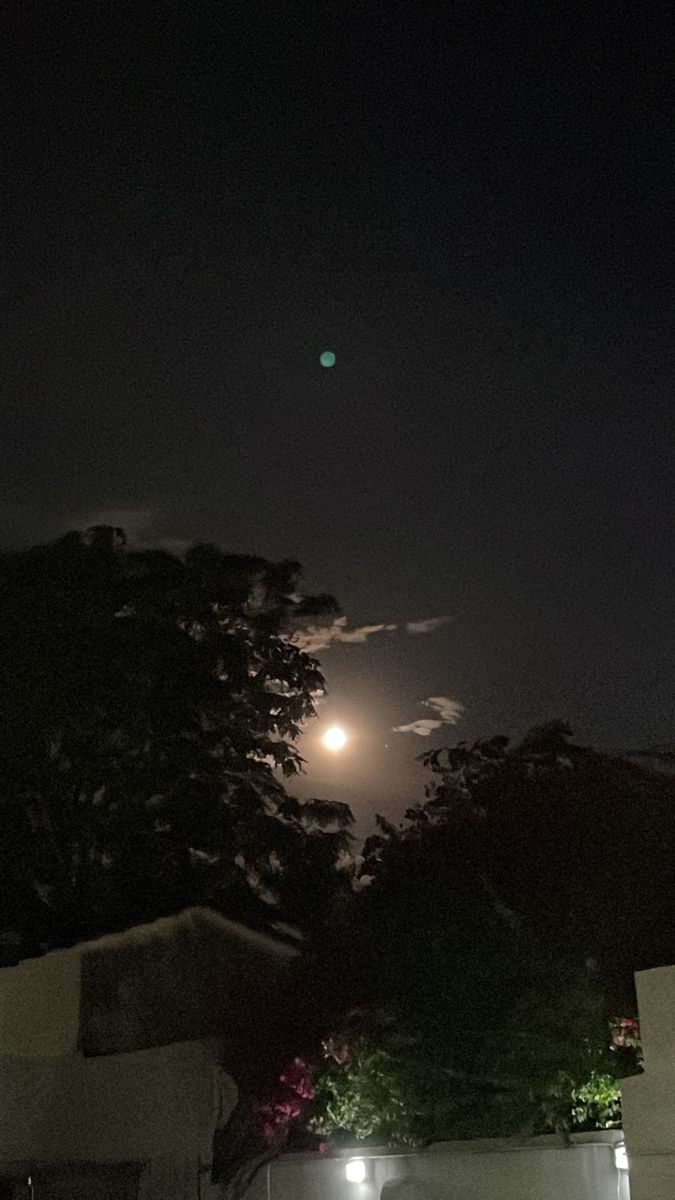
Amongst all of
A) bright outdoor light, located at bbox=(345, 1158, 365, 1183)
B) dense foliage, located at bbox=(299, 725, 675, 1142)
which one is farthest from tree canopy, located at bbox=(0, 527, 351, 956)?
bright outdoor light, located at bbox=(345, 1158, 365, 1183)

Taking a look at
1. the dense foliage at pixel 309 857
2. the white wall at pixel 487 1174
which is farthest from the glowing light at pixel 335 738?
the white wall at pixel 487 1174

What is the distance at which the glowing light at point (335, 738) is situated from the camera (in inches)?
765

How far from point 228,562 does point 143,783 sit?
368 cm

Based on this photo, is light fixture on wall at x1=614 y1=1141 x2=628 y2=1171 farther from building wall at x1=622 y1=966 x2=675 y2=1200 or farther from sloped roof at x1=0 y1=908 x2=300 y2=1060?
sloped roof at x1=0 y1=908 x2=300 y2=1060

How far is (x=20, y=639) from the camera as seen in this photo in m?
20.8

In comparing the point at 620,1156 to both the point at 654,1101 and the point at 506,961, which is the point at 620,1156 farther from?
the point at 654,1101

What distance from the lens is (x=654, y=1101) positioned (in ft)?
29.8

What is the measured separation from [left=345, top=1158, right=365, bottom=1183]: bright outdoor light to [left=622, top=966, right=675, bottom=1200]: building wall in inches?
163

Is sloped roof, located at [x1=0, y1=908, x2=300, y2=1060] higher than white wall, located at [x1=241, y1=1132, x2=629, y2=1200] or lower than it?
higher

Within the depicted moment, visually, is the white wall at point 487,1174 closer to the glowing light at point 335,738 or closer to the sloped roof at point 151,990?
the sloped roof at point 151,990

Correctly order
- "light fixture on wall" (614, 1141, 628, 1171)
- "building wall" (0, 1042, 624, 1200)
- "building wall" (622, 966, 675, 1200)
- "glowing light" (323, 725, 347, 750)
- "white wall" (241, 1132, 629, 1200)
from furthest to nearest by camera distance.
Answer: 1. "glowing light" (323, 725, 347, 750)
2. "building wall" (0, 1042, 624, 1200)
3. "white wall" (241, 1132, 629, 1200)
4. "light fixture on wall" (614, 1141, 628, 1171)
5. "building wall" (622, 966, 675, 1200)

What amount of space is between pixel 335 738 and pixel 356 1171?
293 inches

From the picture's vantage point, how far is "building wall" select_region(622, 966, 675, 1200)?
895cm

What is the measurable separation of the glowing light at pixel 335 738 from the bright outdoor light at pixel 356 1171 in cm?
721
